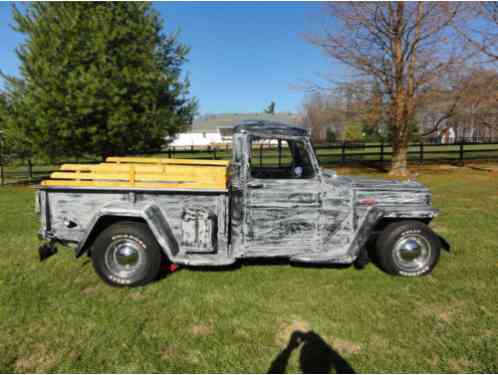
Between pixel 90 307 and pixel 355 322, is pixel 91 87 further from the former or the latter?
pixel 355 322

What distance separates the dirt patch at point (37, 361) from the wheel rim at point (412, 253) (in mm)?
3998

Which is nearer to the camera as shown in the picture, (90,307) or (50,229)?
(90,307)

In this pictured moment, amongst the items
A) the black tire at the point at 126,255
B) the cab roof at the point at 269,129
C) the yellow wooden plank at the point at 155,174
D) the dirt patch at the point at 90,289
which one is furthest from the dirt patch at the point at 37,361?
the cab roof at the point at 269,129

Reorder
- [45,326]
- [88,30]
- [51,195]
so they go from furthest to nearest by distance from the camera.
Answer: [88,30]
[51,195]
[45,326]

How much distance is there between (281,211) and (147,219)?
1.66m

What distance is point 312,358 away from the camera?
2.73m

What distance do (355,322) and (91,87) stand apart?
32.6 ft

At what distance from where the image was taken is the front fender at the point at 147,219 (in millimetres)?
3771

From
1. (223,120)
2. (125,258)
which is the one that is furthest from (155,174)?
(223,120)

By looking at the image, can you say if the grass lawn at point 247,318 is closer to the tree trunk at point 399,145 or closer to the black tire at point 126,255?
the black tire at point 126,255

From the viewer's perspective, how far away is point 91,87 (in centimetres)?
970

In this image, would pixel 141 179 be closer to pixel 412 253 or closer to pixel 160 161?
pixel 160 161

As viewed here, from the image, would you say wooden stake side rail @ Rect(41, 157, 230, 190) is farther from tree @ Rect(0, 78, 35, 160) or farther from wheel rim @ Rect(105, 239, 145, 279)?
tree @ Rect(0, 78, 35, 160)

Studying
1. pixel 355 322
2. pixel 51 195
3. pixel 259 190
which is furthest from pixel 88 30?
pixel 355 322
